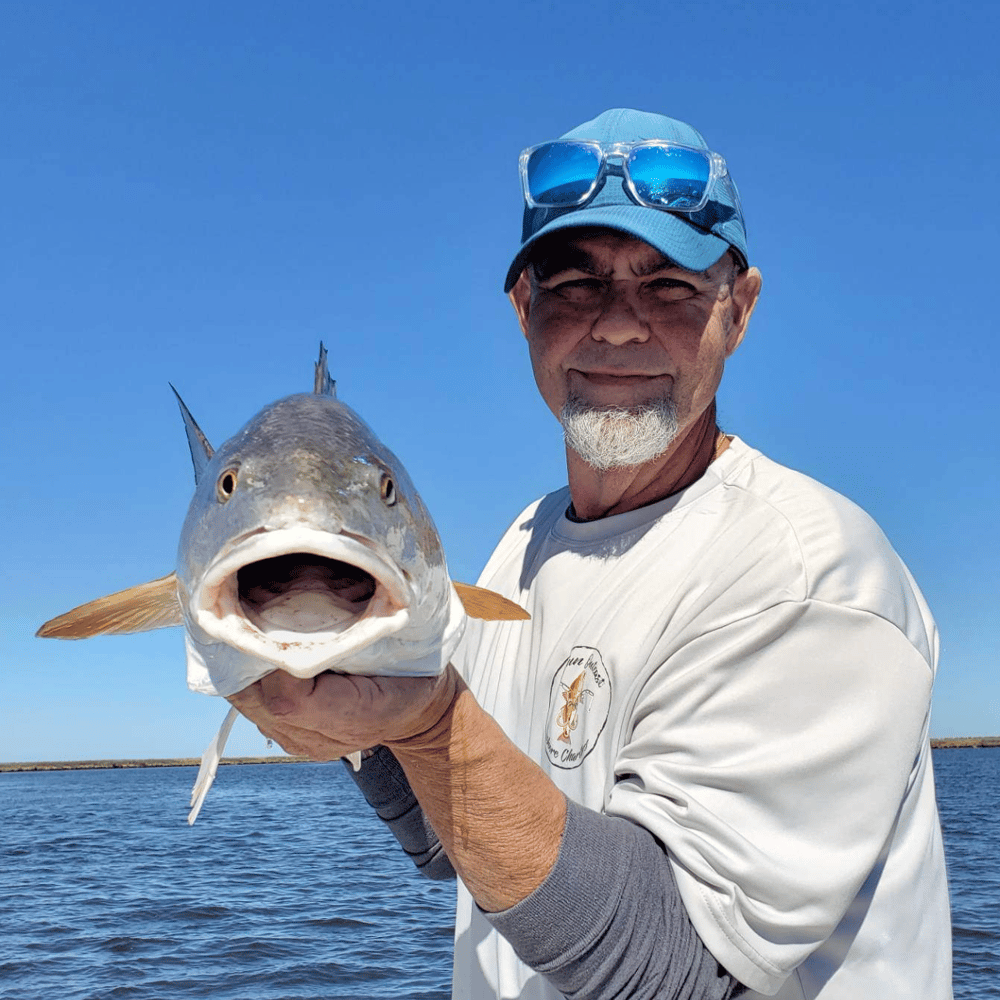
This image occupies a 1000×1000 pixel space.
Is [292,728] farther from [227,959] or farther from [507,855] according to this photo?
[227,959]

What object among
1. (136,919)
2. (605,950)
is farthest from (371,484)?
(136,919)

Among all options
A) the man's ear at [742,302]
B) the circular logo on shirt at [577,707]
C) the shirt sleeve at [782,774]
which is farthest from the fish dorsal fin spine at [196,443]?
the man's ear at [742,302]

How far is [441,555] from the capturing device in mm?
1699

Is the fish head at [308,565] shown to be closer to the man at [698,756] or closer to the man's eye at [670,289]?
the man at [698,756]

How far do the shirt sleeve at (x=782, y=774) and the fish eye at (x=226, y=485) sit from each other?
3.42 ft

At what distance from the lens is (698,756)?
6.63 feet

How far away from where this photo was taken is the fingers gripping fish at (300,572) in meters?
1.40

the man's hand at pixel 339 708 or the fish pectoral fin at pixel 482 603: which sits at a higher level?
the fish pectoral fin at pixel 482 603

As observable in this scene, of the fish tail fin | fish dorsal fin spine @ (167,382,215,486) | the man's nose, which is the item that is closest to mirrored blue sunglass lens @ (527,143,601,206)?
the man's nose

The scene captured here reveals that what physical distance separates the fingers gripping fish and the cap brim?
1.22 meters

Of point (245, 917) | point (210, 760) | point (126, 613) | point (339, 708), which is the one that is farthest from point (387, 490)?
point (245, 917)

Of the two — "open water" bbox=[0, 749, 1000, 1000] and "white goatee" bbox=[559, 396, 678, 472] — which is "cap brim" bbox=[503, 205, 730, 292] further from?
"open water" bbox=[0, 749, 1000, 1000]

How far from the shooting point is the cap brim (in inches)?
107

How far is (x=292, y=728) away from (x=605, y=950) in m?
0.77
